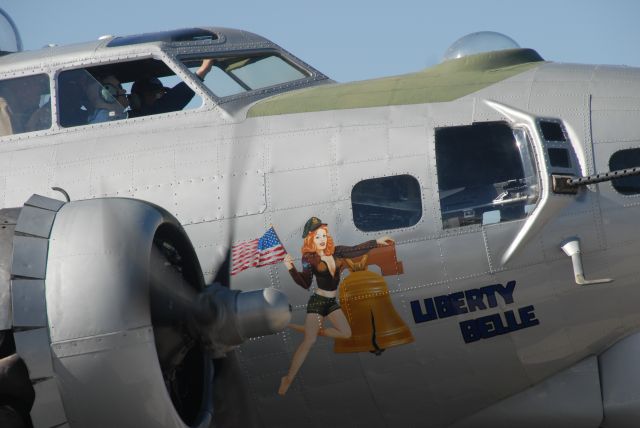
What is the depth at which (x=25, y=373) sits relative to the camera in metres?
7.73

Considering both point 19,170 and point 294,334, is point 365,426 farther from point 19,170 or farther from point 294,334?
point 19,170

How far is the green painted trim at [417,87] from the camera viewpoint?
32.9ft

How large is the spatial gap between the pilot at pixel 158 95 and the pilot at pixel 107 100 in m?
0.12

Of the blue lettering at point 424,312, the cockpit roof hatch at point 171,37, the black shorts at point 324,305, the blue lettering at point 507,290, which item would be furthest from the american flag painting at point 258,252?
the cockpit roof hatch at point 171,37

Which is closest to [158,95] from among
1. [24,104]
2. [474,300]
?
[24,104]

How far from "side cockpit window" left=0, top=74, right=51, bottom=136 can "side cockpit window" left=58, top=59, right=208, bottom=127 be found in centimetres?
23

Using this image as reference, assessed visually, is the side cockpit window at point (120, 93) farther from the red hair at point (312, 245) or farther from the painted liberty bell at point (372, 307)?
the painted liberty bell at point (372, 307)

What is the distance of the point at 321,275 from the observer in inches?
367

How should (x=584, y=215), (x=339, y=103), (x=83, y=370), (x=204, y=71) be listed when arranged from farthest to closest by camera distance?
(x=204, y=71) → (x=339, y=103) → (x=584, y=215) → (x=83, y=370)

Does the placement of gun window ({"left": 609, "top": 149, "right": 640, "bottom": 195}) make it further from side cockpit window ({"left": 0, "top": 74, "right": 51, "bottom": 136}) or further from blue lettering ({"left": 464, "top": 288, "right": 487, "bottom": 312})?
side cockpit window ({"left": 0, "top": 74, "right": 51, "bottom": 136})

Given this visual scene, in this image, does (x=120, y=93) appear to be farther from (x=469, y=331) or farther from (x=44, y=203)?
(x=469, y=331)

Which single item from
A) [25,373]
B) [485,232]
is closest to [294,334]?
[485,232]

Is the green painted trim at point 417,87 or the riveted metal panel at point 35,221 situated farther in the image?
the green painted trim at point 417,87

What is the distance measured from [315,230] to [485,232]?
1545mm
